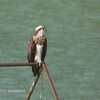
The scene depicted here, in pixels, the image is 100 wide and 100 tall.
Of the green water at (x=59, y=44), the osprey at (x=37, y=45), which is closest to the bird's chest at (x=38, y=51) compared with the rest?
the osprey at (x=37, y=45)

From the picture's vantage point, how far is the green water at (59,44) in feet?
29.8

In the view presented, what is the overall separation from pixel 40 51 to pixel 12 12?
19.4 ft

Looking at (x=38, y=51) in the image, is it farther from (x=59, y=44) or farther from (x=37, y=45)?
(x=59, y=44)

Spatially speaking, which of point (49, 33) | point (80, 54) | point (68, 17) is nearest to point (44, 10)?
point (68, 17)

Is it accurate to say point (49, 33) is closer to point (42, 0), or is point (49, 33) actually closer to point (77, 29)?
point (77, 29)

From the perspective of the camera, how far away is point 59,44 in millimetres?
10680

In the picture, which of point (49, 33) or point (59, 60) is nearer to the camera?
point (59, 60)

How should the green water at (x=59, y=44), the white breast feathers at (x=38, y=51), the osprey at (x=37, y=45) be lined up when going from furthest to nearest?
the green water at (x=59, y=44) < the white breast feathers at (x=38, y=51) < the osprey at (x=37, y=45)

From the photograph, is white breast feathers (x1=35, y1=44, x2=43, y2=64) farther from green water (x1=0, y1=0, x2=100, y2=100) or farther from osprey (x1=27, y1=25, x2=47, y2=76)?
green water (x1=0, y1=0, x2=100, y2=100)

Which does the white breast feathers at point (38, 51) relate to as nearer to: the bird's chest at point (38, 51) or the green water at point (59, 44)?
the bird's chest at point (38, 51)

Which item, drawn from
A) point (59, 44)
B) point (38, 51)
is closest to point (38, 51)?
point (38, 51)

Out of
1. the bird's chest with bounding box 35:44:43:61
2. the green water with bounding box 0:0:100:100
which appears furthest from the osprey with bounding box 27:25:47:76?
the green water with bounding box 0:0:100:100

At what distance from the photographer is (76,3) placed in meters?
13.0

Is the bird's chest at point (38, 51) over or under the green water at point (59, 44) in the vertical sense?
over
